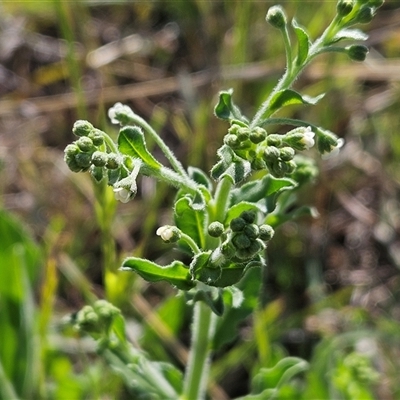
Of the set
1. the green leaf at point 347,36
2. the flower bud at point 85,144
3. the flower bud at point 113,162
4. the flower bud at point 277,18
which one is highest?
the flower bud at point 277,18

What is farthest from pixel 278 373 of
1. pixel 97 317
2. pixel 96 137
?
pixel 96 137

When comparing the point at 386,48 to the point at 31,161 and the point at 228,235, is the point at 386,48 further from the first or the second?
the point at 228,235

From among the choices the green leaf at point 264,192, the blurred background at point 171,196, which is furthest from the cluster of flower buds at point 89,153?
the blurred background at point 171,196

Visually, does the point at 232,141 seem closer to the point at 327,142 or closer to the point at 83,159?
the point at 327,142

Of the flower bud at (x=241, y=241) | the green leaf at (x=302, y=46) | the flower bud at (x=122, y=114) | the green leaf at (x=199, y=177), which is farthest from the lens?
the green leaf at (x=199, y=177)

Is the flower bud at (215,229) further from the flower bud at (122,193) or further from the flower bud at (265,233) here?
the flower bud at (122,193)
